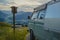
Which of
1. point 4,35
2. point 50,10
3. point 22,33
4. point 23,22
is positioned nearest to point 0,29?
point 4,35

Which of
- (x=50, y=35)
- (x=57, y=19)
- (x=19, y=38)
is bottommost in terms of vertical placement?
(x=19, y=38)

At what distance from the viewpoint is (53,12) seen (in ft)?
21.1

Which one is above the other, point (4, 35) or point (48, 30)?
point (48, 30)

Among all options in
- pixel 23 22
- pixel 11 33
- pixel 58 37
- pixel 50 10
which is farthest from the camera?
pixel 23 22

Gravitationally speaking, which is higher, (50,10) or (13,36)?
(50,10)

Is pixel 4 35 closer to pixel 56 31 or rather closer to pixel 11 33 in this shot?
pixel 11 33

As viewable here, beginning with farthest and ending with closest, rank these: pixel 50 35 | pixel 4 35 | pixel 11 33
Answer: pixel 11 33
pixel 4 35
pixel 50 35

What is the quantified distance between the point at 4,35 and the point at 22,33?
2144 millimetres

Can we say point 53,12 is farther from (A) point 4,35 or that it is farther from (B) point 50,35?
(A) point 4,35

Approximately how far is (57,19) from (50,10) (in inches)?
48.3

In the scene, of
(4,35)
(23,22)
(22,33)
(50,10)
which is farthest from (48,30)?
(23,22)

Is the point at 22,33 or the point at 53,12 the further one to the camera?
the point at 22,33

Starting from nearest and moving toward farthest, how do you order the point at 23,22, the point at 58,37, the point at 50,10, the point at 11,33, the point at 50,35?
the point at 58,37, the point at 50,35, the point at 50,10, the point at 11,33, the point at 23,22

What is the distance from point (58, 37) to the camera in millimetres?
5410
